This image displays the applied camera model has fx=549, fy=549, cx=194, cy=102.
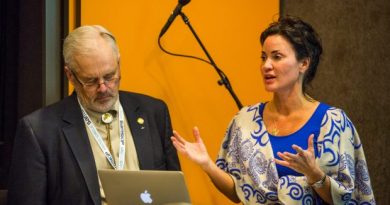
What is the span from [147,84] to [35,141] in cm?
88

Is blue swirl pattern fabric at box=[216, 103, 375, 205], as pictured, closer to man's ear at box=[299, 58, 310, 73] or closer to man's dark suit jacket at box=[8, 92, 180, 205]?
man's ear at box=[299, 58, 310, 73]

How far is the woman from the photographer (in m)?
2.25

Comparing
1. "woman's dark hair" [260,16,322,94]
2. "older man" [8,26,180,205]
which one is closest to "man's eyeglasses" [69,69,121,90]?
"older man" [8,26,180,205]

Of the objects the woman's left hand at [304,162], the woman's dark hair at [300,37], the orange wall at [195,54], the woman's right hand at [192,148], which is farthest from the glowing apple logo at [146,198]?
the orange wall at [195,54]

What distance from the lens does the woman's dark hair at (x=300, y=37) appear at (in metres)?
2.39

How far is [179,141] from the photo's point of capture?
2.22m

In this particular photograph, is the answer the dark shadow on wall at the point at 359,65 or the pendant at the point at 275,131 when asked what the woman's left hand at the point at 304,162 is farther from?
the dark shadow on wall at the point at 359,65

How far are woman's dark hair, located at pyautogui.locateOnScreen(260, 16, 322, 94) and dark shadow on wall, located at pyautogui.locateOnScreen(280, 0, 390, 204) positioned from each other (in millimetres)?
1003

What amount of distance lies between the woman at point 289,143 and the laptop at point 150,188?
0.32 metres

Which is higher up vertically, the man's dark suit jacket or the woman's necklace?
the woman's necklace

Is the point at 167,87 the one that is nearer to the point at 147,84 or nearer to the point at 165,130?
the point at 147,84

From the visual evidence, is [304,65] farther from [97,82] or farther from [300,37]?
[97,82]

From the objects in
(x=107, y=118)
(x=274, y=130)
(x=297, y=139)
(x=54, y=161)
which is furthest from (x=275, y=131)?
(x=54, y=161)

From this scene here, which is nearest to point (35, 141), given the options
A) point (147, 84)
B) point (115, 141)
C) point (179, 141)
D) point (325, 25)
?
point (115, 141)
